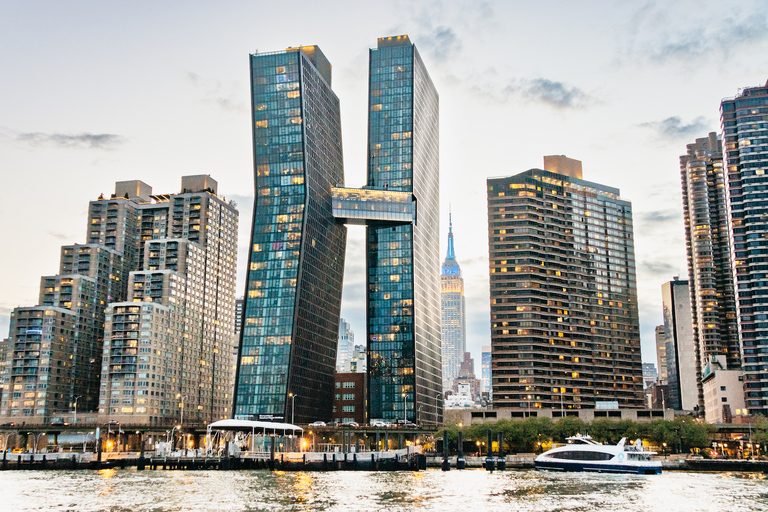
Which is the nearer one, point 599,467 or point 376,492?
point 376,492

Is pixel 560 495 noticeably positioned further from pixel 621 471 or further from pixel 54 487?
pixel 54 487

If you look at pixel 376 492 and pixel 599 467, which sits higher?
pixel 599 467

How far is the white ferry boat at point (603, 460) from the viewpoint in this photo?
159750mm

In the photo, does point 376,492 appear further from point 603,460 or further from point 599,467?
point 603,460

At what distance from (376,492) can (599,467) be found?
217 ft

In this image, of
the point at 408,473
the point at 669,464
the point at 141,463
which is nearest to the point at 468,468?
the point at 408,473

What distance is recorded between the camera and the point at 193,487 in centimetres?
12419

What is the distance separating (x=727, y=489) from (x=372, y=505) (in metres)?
57.7

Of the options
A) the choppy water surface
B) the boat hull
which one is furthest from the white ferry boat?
the choppy water surface

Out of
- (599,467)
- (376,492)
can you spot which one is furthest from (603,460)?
(376,492)

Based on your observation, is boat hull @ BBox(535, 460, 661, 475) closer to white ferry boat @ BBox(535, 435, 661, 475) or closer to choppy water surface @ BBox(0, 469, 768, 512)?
white ferry boat @ BBox(535, 435, 661, 475)

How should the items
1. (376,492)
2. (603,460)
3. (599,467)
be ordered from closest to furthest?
(376,492) → (599,467) → (603,460)

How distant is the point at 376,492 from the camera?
114688 millimetres

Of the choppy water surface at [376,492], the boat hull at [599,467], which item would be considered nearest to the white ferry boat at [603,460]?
the boat hull at [599,467]
